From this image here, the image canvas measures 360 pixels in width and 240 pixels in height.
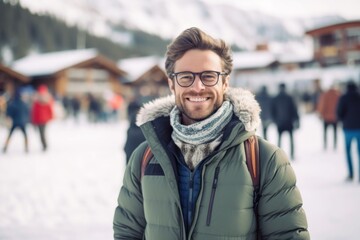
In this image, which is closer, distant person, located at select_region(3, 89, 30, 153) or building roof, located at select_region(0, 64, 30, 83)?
distant person, located at select_region(3, 89, 30, 153)

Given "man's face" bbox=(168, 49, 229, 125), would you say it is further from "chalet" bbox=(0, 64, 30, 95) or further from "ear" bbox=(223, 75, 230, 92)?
"chalet" bbox=(0, 64, 30, 95)

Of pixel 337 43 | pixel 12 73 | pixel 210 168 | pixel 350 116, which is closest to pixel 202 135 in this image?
pixel 210 168

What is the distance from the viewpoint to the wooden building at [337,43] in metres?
29.0

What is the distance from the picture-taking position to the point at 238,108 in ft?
5.08

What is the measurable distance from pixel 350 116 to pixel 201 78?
4.75 meters

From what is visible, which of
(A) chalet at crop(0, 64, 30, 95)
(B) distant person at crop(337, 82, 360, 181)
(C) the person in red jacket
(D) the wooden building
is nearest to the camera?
(B) distant person at crop(337, 82, 360, 181)

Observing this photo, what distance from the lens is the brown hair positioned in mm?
1467

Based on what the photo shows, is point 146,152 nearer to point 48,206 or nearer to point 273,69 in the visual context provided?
point 48,206

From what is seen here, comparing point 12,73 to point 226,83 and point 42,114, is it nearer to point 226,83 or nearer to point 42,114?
point 42,114

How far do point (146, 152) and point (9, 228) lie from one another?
9.64 feet

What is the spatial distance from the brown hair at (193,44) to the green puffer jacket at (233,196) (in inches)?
9.6

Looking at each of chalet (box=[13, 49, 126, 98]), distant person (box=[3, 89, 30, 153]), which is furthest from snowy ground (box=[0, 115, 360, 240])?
Result: chalet (box=[13, 49, 126, 98])

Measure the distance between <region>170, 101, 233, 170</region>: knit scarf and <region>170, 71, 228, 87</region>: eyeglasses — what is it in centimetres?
13

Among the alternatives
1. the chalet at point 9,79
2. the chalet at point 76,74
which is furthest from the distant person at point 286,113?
the chalet at point 76,74
